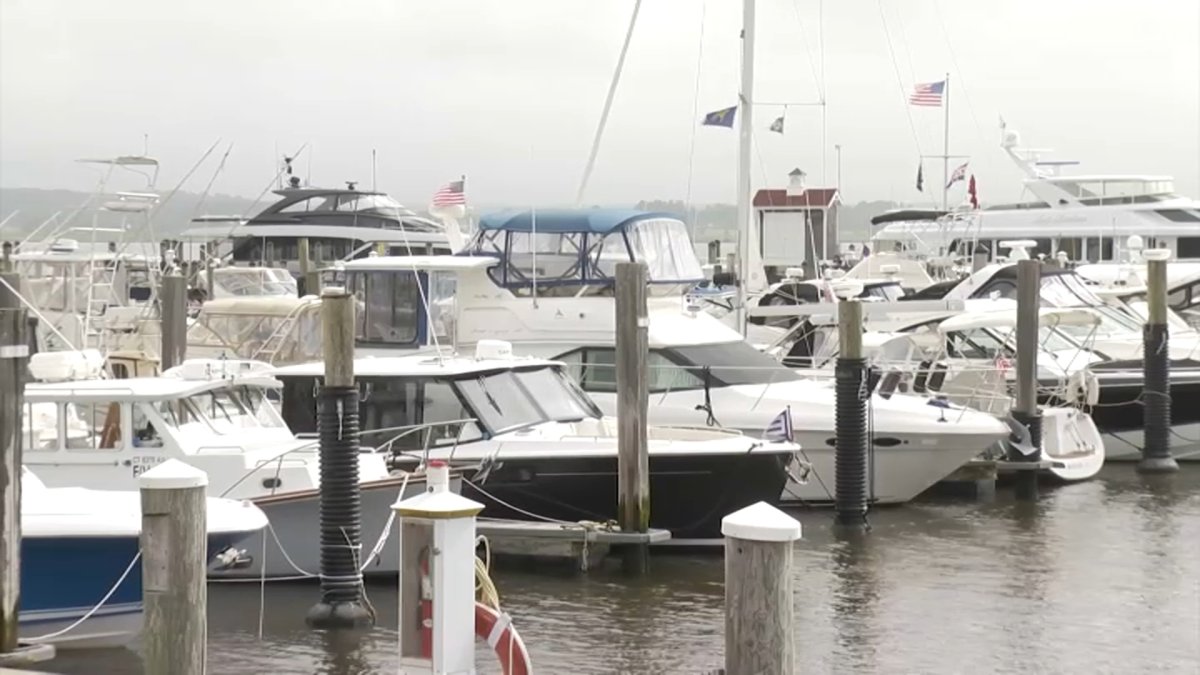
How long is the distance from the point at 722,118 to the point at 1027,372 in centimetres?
689

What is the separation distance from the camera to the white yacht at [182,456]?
546 inches

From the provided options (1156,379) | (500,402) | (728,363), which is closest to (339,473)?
(500,402)

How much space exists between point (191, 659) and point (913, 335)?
54.5ft

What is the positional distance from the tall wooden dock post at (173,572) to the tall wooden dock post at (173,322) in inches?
387

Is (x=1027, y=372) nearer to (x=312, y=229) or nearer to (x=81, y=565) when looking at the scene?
(x=81, y=565)

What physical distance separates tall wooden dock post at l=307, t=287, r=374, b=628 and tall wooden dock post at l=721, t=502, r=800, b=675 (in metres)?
5.64

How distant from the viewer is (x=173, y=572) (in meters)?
8.75

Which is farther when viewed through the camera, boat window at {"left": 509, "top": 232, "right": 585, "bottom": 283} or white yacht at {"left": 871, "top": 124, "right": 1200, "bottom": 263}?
white yacht at {"left": 871, "top": 124, "right": 1200, "bottom": 263}

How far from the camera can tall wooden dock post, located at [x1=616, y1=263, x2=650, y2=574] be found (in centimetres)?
1490

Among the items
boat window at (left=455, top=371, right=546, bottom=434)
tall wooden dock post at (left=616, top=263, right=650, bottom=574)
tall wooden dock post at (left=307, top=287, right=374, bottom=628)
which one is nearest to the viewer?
tall wooden dock post at (left=307, top=287, right=374, bottom=628)

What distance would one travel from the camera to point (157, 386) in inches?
559

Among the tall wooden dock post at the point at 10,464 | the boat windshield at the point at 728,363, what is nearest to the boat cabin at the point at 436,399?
the boat windshield at the point at 728,363

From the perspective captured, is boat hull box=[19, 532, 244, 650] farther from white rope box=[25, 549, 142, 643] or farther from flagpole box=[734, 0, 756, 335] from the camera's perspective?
flagpole box=[734, 0, 756, 335]

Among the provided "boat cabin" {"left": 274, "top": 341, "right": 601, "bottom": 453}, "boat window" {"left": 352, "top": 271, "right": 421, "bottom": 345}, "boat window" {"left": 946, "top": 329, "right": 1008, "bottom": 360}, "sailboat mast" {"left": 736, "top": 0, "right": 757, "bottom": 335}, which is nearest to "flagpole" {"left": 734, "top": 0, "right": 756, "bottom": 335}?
"sailboat mast" {"left": 736, "top": 0, "right": 757, "bottom": 335}
